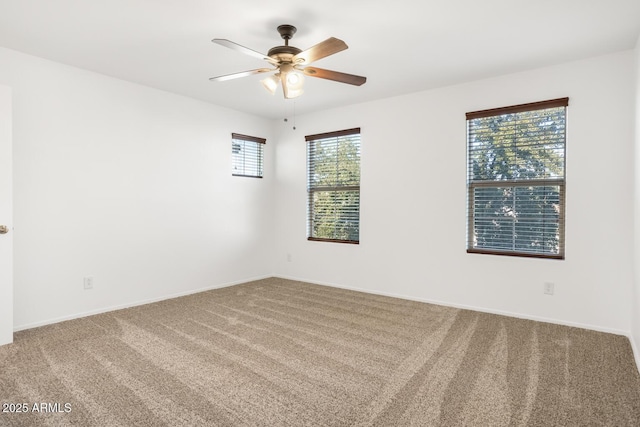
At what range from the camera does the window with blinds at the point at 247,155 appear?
520 centimetres

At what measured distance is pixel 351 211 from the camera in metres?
5.05

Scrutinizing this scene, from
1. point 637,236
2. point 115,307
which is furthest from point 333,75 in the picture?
point 115,307

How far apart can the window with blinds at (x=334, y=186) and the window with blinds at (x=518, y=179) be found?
1.52 meters

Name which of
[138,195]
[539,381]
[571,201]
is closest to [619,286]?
[571,201]

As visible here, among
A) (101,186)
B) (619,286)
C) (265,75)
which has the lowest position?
(619,286)

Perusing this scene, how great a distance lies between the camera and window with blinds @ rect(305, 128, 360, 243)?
499 centimetres

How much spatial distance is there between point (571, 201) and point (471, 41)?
179cm

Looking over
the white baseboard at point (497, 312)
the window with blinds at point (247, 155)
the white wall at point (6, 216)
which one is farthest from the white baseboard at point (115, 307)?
the window with blinds at point (247, 155)

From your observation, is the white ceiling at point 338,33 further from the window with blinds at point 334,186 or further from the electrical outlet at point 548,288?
the electrical outlet at point 548,288

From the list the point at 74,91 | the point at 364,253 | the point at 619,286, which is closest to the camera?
the point at 619,286

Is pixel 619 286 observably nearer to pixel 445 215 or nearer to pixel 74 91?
pixel 445 215

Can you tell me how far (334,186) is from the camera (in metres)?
5.20

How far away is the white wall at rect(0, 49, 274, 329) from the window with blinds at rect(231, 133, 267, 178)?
0.43 feet

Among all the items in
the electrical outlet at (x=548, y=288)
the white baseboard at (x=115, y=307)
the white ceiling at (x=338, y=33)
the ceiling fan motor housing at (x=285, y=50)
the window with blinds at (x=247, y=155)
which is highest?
the white ceiling at (x=338, y=33)
